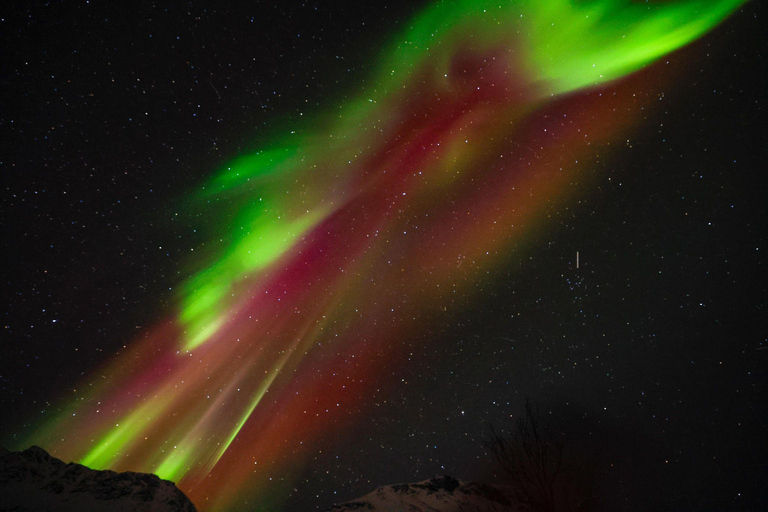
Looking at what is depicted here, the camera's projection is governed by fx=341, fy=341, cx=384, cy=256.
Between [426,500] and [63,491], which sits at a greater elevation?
[63,491]

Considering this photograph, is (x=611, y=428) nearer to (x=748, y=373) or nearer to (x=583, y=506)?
(x=583, y=506)

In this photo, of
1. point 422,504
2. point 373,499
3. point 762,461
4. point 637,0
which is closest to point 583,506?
point 762,461

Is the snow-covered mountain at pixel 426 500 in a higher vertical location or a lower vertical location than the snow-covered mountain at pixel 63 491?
lower

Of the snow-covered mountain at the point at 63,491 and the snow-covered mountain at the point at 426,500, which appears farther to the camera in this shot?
the snow-covered mountain at the point at 426,500

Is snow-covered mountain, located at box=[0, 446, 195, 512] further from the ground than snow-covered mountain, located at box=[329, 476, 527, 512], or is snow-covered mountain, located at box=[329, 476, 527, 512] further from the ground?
snow-covered mountain, located at box=[0, 446, 195, 512]

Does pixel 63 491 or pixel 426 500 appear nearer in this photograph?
pixel 63 491

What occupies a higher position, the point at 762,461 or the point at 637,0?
the point at 637,0

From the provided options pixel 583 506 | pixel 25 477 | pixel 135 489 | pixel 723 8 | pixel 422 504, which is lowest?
pixel 422 504

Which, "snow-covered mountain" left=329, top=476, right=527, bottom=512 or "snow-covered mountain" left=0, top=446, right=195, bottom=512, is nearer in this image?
"snow-covered mountain" left=0, top=446, right=195, bottom=512
